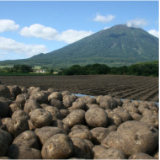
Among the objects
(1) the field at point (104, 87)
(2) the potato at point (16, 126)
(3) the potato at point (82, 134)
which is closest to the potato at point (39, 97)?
(2) the potato at point (16, 126)

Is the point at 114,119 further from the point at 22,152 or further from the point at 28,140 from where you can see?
the point at 22,152

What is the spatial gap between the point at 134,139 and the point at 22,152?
2140mm

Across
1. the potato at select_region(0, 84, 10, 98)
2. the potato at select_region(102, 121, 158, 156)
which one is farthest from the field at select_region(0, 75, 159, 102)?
the potato at select_region(102, 121, 158, 156)

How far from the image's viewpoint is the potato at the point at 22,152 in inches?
141

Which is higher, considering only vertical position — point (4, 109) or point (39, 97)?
point (39, 97)

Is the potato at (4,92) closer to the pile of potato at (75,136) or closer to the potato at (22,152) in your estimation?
the pile of potato at (75,136)

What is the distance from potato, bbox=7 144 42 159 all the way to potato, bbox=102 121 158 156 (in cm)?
143

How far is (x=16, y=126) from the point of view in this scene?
473 centimetres

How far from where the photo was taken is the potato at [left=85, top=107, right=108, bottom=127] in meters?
5.63

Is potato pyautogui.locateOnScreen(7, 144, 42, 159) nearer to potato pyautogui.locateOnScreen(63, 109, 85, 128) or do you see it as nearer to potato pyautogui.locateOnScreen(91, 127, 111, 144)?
potato pyautogui.locateOnScreen(91, 127, 111, 144)

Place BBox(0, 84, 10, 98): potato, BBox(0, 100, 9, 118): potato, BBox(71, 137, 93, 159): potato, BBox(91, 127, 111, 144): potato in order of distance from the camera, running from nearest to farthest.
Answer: BBox(71, 137, 93, 159): potato
BBox(91, 127, 111, 144): potato
BBox(0, 100, 9, 118): potato
BBox(0, 84, 10, 98): potato

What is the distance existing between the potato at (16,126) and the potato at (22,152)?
0.94 m

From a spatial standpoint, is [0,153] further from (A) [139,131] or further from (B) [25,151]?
(A) [139,131]

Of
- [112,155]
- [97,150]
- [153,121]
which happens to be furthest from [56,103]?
[112,155]
